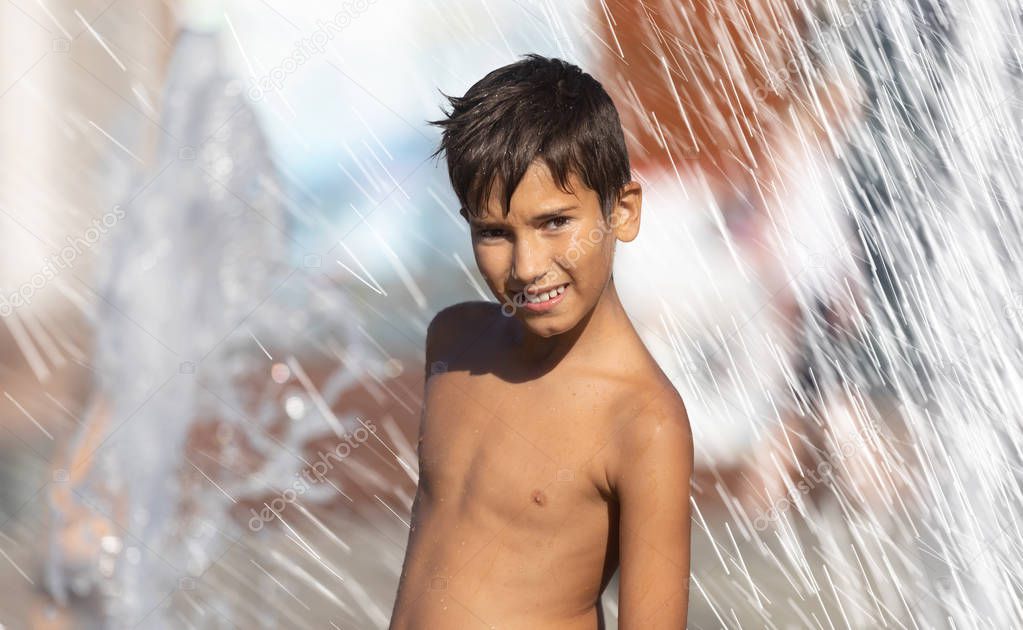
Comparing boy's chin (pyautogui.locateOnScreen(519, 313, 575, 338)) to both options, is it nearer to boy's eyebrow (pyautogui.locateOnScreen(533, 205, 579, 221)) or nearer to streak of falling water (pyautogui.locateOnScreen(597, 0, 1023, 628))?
boy's eyebrow (pyautogui.locateOnScreen(533, 205, 579, 221))

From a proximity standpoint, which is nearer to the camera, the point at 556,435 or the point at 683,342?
the point at 556,435

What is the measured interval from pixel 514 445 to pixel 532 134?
476mm

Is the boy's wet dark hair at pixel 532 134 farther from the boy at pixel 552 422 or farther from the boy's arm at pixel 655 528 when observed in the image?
the boy's arm at pixel 655 528

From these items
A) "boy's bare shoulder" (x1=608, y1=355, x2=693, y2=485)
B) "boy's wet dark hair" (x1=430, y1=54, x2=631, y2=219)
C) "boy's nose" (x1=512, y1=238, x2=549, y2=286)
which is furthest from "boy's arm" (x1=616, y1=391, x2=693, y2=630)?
"boy's wet dark hair" (x1=430, y1=54, x2=631, y2=219)

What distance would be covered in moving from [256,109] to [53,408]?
1640mm

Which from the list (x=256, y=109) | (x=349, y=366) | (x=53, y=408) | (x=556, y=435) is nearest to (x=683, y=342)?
(x=349, y=366)

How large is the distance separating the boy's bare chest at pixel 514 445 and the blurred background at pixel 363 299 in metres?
1.83

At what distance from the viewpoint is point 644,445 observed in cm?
160

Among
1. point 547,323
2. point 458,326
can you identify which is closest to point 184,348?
point 458,326

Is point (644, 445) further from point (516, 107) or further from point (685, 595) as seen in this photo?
point (516, 107)

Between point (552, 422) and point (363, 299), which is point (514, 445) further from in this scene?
point (363, 299)

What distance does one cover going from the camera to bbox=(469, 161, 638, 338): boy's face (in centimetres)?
162

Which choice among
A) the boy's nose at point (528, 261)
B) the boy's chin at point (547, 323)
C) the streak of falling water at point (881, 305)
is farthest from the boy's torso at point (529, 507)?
the streak of falling water at point (881, 305)

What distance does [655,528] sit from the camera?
1.57m
